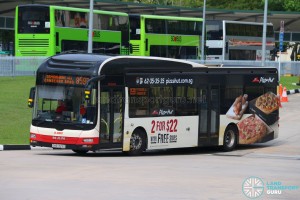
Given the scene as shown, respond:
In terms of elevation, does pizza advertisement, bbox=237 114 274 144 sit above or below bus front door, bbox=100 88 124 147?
below

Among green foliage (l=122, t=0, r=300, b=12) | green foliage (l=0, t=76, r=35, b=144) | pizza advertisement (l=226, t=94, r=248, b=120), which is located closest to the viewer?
green foliage (l=0, t=76, r=35, b=144)

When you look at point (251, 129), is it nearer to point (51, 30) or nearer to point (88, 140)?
point (88, 140)

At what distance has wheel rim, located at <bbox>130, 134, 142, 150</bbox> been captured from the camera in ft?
73.8

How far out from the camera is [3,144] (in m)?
23.8

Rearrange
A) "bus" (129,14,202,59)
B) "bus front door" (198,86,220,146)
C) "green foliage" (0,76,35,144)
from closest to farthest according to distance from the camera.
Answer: "bus front door" (198,86,220,146) < "green foliage" (0,76,35,144) < "bus" (129,14,202,59)

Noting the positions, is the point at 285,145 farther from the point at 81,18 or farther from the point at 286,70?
the point at 286,70

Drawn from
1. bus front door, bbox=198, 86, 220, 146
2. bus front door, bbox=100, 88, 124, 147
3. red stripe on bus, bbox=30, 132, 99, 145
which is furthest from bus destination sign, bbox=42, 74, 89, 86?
bus front door, bbox=198, 86, 220, 146

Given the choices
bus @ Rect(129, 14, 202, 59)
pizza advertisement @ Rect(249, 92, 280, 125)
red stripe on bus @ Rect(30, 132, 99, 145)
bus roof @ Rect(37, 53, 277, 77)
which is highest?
bus @ Rect(129, 14, 202, 59)

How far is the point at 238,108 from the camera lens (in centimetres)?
2641

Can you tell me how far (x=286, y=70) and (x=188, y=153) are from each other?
42.4 meters

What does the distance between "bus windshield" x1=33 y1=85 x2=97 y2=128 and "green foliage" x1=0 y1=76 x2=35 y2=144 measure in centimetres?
301

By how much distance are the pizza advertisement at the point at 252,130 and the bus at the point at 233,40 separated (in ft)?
135

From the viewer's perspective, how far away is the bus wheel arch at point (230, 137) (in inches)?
1020

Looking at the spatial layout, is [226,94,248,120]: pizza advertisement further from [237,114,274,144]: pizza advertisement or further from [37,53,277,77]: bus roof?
[37,53,277,77]: bus roof
